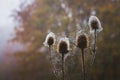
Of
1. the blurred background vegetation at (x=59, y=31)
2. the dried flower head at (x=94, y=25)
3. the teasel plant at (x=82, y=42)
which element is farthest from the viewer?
the blurred background vegetation at (x=59, y=31)

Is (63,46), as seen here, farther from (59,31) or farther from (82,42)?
(59,31)

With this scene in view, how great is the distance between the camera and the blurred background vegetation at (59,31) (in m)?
7.67

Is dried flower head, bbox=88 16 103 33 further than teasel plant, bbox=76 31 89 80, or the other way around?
dried flower head, bbox=88 16 103 33

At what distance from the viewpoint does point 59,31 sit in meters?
7.80

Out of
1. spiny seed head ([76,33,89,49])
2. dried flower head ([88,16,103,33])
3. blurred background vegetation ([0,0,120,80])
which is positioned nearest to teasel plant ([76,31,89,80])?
spiny seed head ([76,33,89,49])

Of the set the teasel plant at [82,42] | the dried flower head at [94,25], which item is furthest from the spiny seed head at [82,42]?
the dried flower head at [94,25]

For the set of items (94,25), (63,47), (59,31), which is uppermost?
(59,31)

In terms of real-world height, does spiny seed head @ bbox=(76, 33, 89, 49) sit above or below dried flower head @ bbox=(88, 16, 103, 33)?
below

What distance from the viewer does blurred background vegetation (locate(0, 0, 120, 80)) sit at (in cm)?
767

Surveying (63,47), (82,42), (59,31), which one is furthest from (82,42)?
(59,31)

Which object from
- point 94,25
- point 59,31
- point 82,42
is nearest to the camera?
point 82,42

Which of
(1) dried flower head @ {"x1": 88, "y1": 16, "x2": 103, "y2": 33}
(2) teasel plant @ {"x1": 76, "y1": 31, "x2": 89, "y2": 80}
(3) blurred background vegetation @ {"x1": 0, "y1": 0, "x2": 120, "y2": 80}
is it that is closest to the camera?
(2) teasel plant @ {"x1": 76, "y1": 31, "x2": 89, "y2": 80}

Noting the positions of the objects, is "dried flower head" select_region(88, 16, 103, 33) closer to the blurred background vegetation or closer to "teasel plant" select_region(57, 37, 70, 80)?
"teasel plant" select_region(57, 37, 70, 80)

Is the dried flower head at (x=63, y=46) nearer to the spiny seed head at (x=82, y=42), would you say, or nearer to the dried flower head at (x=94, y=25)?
the spiny seed head at (x=82, y=42)
